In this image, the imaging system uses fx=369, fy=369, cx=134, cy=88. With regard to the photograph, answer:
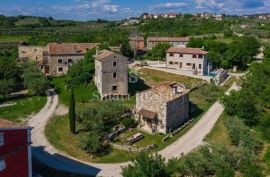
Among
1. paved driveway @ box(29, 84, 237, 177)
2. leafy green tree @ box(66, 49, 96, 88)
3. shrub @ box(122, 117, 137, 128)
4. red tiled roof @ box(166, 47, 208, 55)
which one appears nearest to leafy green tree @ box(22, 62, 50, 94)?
leafy green tree @ box(66, 49, 96, 88)

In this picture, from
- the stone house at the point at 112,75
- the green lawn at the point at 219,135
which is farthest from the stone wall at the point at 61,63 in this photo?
the green lawn at the point at 219,135

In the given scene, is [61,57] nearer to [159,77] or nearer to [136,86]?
[136,86]

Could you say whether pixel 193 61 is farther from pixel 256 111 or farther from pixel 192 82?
pixel 256 111

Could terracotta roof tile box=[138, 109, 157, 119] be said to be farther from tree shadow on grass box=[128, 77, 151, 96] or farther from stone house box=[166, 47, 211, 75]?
stone house box=[166, 47, 211, 75]

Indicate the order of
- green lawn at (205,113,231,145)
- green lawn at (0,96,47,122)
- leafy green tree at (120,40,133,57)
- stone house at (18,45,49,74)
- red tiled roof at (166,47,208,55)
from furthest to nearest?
stone house at (18,45,49,74)
leafy green tree at (120,40,133,57)
red tiled roof at (166,47,208,55)
green lawn at (0,96,47,122)
green lawn at (205,113,231,145)

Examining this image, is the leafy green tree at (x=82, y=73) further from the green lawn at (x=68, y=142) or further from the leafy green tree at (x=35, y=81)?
the green lawn at (x=68, y=142)
